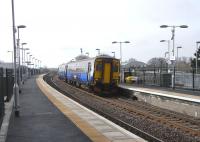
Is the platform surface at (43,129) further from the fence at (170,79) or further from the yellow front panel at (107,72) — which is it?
the fence at (170,79)

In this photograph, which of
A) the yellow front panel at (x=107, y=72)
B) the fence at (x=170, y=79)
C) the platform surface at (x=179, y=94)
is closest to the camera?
the platform surface at (x=179, y=94)

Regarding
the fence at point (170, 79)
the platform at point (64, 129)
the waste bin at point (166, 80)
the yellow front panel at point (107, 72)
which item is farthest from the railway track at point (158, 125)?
the waste bin at point (166, 80)

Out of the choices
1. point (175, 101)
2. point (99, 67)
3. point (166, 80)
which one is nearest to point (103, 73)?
point (99, 67)

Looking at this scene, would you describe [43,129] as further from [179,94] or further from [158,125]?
[179,94]

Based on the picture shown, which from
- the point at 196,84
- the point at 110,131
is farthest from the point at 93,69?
the point at 110,131

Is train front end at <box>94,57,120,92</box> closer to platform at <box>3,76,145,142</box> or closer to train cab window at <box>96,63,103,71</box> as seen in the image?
train cab window at <box>96,63,103,71</box>

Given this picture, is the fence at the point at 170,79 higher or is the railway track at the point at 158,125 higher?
the fence at the point at 170,79

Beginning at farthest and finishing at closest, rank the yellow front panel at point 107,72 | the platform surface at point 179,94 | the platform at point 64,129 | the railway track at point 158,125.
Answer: the yellow front panel at point 107,72, the platform surface at point 179,94, the railway track at point 158,125, the platform at point 64,129

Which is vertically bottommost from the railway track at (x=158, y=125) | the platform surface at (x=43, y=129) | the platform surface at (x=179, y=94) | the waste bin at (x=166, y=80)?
the railway track at (x=158, y=125)

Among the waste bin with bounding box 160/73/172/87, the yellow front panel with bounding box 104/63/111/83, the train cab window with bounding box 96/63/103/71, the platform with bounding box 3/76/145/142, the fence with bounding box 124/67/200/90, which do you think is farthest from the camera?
the waste bin with bounding box 160/73/172/87

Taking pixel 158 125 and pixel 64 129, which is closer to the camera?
pixel 64 129

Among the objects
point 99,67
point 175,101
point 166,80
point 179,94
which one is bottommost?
point 175,101

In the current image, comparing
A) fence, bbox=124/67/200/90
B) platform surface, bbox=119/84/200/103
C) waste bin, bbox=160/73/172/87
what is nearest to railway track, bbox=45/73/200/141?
platform surface, bbox=119/84/200/103

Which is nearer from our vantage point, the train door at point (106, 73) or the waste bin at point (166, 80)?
the train door at point (106, 73)
